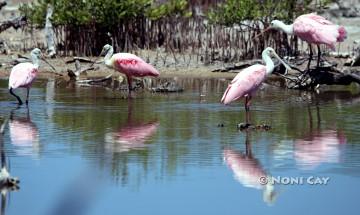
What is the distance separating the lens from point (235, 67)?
1780 cm

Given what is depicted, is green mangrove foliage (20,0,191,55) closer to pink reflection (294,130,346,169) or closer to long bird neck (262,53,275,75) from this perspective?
long bird neck (262,53,275,75)

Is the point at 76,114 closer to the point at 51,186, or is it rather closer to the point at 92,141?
the point at 92,141

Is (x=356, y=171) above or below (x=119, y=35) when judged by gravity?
below

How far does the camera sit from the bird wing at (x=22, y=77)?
12.6 meters

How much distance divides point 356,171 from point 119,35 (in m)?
13.4

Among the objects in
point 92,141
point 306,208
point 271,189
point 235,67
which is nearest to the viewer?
point 306,208

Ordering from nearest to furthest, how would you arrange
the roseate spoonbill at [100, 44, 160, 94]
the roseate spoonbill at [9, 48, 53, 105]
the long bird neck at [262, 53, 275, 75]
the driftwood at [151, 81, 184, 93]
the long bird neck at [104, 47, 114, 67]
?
the long bird neck at [262, 53, 275, 75], the roseate spoonbill at [9, 48, 53, 105], the roseate spoonbill at [100, 44, 160, 94], the driftwood at [151, 81, 184, 93], the long bird neck at [104, 47, 114, 67]

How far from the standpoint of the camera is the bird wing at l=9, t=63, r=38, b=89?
12.6 metres

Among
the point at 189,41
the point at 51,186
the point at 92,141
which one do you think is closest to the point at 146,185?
the point at 51,186

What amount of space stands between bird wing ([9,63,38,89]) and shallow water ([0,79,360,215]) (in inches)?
11.9

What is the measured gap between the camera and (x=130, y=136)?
904 centimetres

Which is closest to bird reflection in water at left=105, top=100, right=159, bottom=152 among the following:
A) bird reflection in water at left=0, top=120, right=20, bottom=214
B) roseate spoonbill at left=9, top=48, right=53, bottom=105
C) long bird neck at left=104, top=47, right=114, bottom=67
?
bird reflection in water at left=0, top=120, right=20, bottom=214

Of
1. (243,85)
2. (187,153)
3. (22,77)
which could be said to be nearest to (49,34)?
(22,77)

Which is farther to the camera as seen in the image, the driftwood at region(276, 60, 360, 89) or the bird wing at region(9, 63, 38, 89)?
the driftwood at region(276, 60, 360, 89)
